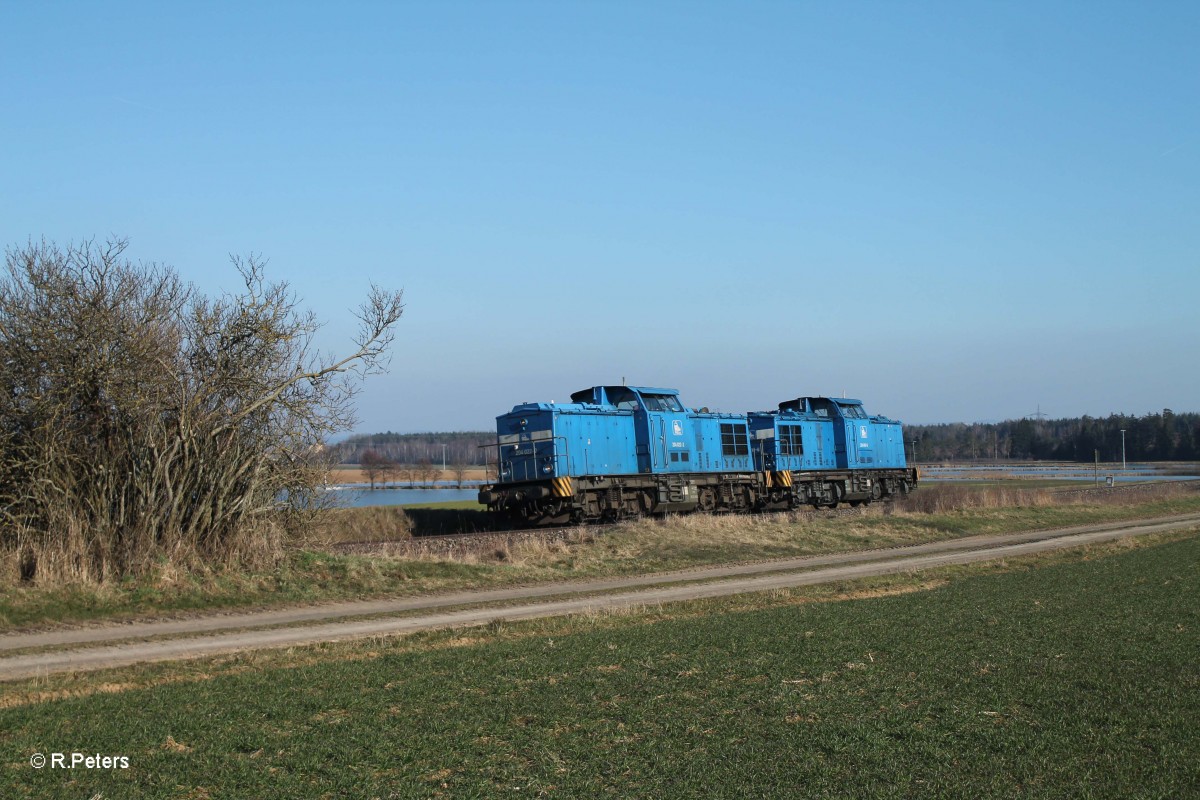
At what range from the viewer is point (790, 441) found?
139ft

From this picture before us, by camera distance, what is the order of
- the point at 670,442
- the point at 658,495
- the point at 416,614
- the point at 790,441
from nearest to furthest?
1. the point at 416,614
2. the point at 658,495
3. the point at 670,442
4. the point at 790,441

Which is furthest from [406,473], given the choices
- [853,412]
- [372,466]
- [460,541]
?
[460,541]

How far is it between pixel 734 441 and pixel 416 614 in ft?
76.2

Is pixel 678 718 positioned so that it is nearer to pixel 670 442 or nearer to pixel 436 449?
pixel 670 442

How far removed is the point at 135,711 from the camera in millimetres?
9398

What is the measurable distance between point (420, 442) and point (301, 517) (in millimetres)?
147740

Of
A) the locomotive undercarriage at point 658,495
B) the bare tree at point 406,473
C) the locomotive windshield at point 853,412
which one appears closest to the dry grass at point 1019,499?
the locomotive undercarriage at point 658,495

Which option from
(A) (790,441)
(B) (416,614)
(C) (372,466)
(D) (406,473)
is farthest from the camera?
(D) (406,473)

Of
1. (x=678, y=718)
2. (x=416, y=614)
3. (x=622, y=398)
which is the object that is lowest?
(x=416, y=614)

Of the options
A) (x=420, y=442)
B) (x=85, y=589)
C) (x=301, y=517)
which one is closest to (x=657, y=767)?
(x=85, y=589)

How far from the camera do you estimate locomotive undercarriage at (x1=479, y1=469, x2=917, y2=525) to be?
102ft

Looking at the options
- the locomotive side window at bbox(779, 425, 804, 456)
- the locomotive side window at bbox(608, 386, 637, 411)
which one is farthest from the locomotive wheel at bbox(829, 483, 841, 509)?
the locomotive side window at bbox(608, 386, 637, 411)

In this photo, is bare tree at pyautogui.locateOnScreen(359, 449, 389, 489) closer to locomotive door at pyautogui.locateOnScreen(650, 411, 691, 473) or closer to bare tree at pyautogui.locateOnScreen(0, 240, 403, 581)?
locomotive door at pyautogui.locateOnScreen(650, 411, 691, 473)

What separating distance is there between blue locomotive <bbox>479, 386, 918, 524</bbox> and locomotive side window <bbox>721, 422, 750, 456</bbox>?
5cm
